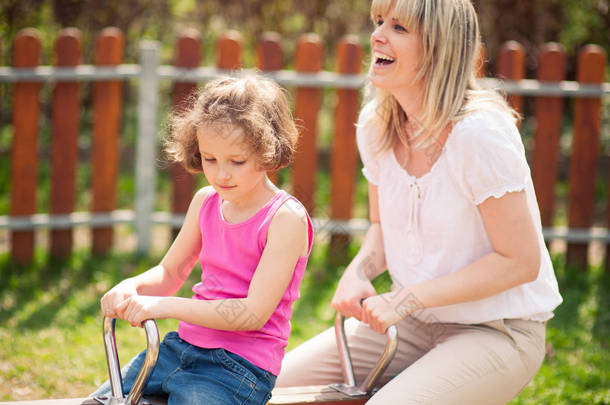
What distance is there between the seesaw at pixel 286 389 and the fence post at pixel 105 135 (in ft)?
9.98

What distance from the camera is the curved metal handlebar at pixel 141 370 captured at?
172 centimetres

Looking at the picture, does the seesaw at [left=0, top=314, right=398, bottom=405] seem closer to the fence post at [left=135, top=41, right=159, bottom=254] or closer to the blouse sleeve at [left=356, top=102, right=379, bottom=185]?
the blouse sleeve at [left=356, top=102, right=379, bottom=185]

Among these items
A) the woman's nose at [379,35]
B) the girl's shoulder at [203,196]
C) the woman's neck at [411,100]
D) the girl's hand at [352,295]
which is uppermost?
the woman's nose at [379,35]

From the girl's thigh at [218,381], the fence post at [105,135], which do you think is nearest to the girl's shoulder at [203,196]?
the girl's thigh at [218,381]

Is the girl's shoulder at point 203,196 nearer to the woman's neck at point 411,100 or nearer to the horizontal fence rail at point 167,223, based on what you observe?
the woman's neck at point 411,100

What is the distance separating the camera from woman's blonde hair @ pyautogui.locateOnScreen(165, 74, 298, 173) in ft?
6.00

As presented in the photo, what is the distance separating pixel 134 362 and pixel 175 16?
6161 mm

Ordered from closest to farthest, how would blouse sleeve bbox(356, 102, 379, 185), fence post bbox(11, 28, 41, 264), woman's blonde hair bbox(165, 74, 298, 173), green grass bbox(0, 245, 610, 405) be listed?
woman's blonde hair bbox(165, 74, 298, 173), blouse sleeve bbox(356, 102, 379, 185), green grass bbox(0, 245, 610, 405), fence post bbox(11, 28, 41, 264)

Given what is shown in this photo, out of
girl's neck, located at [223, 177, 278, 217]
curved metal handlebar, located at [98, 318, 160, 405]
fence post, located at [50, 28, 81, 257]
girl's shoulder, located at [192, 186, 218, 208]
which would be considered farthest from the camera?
fence post, located at [50, 28, 81, 257]

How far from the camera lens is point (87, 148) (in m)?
6.97

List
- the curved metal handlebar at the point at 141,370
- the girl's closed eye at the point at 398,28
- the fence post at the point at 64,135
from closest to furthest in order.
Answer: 1. the curved metal handlebar at the point at 141,370
2. the girl's closed eye at the point at 398,28
3. the fence post at the point at 64,135

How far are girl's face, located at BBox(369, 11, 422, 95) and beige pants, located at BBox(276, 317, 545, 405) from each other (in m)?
0.75

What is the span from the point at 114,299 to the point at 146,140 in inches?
121

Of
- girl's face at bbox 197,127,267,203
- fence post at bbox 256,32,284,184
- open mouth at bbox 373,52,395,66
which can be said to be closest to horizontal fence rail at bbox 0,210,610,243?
fence post at bbox 256,32,284,184
